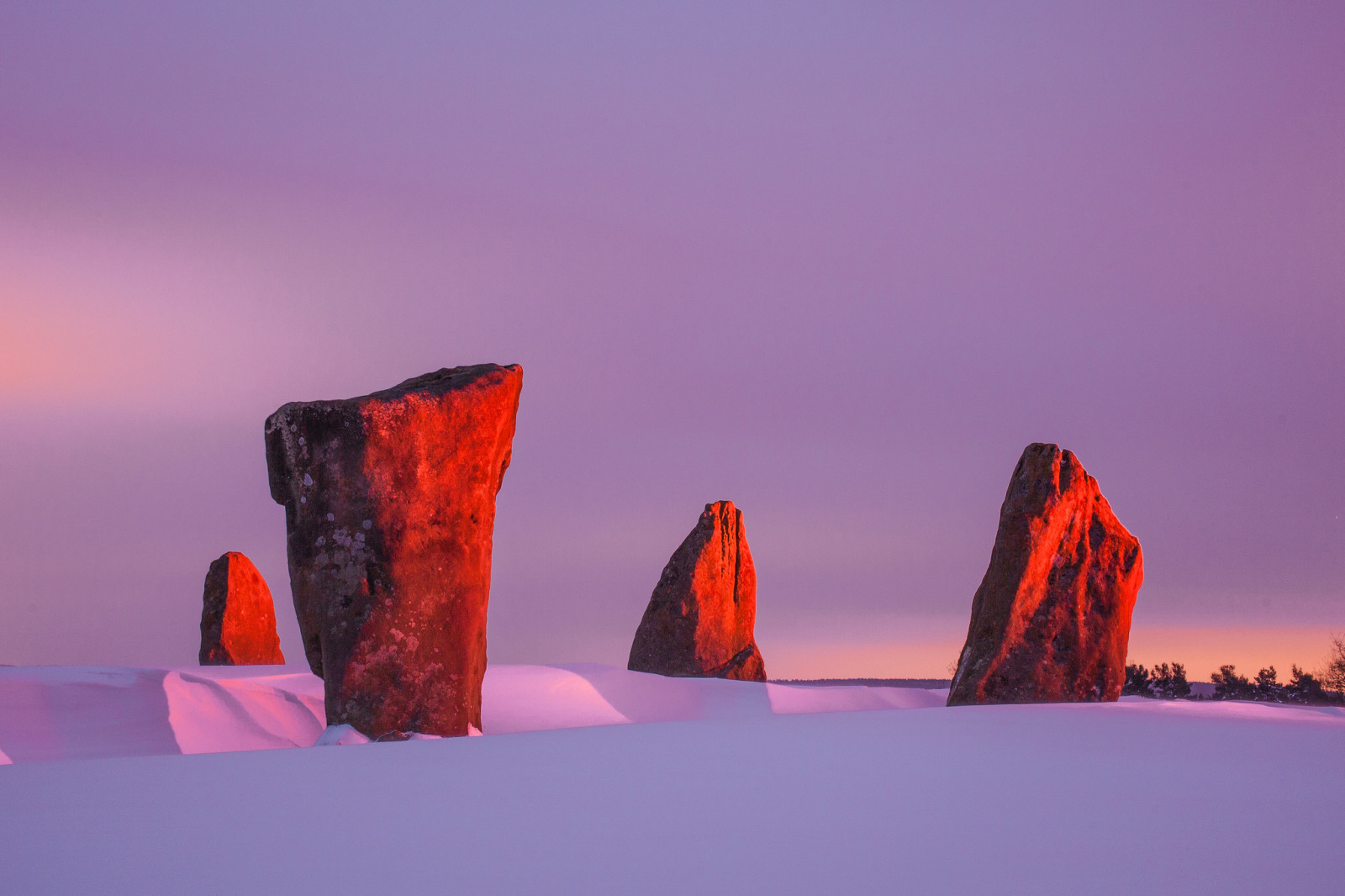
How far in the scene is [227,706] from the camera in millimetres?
8305

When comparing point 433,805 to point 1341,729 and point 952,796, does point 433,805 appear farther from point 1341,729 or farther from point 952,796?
point 1341,729

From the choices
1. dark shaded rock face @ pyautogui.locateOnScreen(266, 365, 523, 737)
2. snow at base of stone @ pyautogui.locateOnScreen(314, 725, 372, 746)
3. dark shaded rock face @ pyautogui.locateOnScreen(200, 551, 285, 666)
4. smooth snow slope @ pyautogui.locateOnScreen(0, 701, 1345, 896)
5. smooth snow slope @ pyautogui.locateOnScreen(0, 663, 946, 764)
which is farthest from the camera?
dark shaded rock face @ pyautogui.locateOnScreen(200, 551, 285, 666)

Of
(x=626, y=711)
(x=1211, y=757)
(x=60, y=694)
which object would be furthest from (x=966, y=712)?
(x=60, y=694)

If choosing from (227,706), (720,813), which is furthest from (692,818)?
(227,706)

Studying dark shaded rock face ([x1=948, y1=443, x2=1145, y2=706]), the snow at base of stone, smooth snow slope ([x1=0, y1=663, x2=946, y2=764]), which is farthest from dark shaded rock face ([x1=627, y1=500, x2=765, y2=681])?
the snow at base of stone

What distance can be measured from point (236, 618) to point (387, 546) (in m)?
9.94

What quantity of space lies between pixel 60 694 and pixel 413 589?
3196 mm

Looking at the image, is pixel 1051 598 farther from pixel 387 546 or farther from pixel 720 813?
pixel 720 813

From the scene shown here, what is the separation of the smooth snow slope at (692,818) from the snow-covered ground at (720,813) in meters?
0.01

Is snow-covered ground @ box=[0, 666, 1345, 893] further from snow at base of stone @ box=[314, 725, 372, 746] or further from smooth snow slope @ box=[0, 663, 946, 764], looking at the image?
smooth snow slope @ box=[0, 663, 946, 764]

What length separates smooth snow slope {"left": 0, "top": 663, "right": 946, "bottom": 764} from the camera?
24.7 feet

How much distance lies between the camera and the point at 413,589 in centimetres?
715

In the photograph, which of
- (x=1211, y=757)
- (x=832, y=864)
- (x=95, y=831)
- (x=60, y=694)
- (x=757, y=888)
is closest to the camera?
(x=757, y=888)

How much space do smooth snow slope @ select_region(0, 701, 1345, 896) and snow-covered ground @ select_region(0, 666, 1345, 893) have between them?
0.01 m
